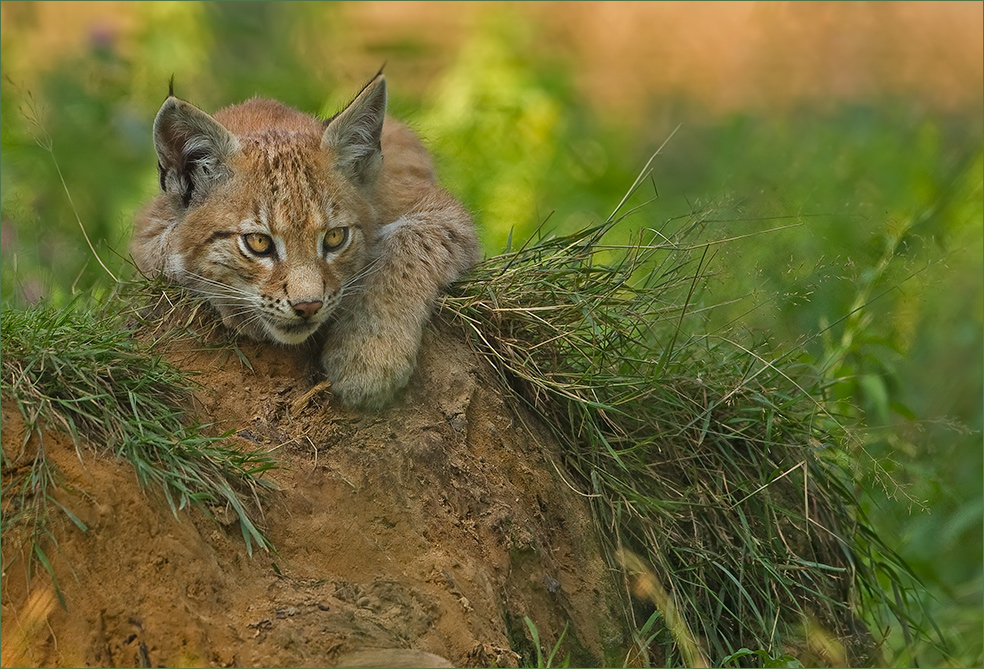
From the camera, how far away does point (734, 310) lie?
Answer: 15.7 feet

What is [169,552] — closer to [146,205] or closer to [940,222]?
[146,205]

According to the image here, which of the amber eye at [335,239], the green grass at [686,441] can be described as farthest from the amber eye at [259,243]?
the green grass at [686,441]

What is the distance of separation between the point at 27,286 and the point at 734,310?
3.21 m

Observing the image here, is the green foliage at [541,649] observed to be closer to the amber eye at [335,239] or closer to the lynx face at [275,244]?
the lynx face at [275,244]

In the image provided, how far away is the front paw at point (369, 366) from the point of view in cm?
409

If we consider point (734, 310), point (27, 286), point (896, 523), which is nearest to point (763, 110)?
point (896, 523)

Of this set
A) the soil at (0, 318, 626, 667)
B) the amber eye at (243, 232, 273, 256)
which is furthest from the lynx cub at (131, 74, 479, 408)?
the soil at (0, 318, 626, 667)

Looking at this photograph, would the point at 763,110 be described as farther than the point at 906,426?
Yes

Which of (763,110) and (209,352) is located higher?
(209,352)

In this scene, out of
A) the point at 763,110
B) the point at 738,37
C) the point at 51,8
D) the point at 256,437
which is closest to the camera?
the point at 256,437

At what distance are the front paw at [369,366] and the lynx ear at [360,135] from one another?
809 mm

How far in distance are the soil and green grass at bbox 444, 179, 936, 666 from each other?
16 centimetres

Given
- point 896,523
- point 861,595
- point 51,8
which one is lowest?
point 896,523

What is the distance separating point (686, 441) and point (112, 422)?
86.3 inches
